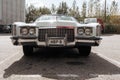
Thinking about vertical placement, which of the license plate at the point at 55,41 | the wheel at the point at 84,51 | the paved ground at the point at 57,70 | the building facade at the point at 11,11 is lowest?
the paved ground at the point at 57,70

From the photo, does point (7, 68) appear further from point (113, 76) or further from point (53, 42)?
point (113, 76)

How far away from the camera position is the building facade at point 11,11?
4580cm

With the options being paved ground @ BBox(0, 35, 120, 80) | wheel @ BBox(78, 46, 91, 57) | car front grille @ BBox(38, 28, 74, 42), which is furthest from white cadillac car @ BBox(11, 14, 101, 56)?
wheel @ BBox(78, 46, 91, 57)

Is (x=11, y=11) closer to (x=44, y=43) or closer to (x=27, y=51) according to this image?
(x=27, y=51)

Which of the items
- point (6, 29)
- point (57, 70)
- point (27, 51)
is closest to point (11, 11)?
point (6, 29)

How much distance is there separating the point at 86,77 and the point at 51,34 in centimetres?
227

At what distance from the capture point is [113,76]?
22.1 ft

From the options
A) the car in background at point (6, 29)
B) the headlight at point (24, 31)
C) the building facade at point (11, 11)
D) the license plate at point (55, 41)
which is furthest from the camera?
the building facade at point (11, 11)

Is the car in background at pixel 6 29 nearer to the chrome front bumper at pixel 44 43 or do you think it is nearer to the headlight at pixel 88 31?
the chrome front bumper at pixel 44 43

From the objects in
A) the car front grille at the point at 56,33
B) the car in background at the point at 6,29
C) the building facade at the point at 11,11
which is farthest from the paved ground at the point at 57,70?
the building facade at the point at 11,11

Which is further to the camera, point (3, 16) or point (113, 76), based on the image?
point (3, 16)

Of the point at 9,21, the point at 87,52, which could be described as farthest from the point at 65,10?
the point at 87,52

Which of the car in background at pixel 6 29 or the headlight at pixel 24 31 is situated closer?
the headlight at pixel 24 31

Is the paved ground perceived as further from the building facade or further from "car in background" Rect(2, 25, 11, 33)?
the building facade
